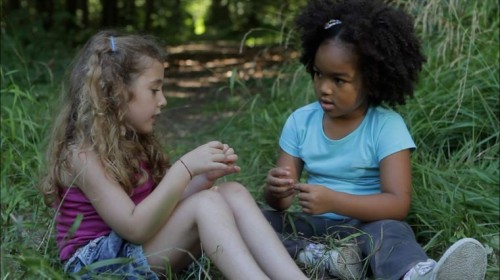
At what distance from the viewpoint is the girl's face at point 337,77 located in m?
2.87

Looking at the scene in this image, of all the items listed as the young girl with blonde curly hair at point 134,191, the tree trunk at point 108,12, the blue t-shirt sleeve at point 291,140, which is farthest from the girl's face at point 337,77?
the tree trunk at point 108,12

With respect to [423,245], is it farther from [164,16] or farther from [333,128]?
[164,16]

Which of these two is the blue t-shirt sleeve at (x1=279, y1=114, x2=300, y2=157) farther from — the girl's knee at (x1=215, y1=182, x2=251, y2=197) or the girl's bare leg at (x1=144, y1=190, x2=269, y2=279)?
the girl's bare leg at (x1=144, y1=190, x2=269, y2=279)

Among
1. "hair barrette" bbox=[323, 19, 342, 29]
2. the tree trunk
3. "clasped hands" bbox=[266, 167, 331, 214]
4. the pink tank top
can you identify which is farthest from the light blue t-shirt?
the tree trunk

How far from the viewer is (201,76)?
7941 millimetres

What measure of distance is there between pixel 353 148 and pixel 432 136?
1.08 metres

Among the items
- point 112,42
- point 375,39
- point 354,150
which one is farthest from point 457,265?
point 112,42

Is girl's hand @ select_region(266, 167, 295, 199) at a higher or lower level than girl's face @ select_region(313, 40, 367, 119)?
lower

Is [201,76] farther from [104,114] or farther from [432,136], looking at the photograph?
[104,114]

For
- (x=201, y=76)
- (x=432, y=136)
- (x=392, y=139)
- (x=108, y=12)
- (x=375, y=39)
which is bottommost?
(x=108, y=12)

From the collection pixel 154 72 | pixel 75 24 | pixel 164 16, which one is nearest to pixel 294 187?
pixel 154 72

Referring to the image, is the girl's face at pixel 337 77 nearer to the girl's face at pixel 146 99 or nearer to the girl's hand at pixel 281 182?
the girl's hand at pixel 281 182

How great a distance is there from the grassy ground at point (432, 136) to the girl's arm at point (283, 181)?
35cm

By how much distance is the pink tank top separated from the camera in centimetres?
265
